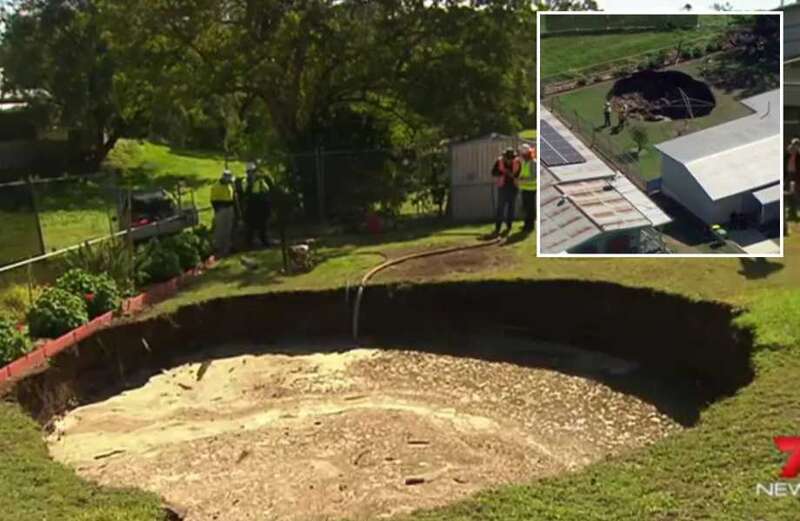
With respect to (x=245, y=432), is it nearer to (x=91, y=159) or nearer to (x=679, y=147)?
(x=679, y=147)

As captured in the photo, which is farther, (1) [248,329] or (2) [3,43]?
(2) [3,43]

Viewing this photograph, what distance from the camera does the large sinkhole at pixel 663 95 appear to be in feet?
21.1

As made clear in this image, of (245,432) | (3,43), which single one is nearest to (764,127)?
(245,432)

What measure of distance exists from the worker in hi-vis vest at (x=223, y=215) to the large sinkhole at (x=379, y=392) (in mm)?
3427

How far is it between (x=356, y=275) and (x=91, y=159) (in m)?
23.3

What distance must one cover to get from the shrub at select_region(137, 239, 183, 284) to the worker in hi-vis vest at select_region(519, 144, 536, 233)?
6.24 meters

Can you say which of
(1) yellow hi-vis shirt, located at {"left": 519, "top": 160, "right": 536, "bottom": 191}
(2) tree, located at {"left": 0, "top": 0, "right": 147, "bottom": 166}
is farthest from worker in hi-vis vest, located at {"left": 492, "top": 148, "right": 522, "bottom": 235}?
(2) tree, located at {"left": 0, "top": 0, "right": 147, "bottom": 166}

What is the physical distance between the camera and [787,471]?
559 cm

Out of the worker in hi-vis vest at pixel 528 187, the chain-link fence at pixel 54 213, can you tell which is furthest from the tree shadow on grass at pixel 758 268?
the chain-link fence at pixel 54 213

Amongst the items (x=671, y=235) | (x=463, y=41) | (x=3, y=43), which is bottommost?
(x=671, y=235)

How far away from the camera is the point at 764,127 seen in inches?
255

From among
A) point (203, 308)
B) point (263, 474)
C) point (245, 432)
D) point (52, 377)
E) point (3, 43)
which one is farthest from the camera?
point (3, 43)

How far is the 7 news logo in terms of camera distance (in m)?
5.26

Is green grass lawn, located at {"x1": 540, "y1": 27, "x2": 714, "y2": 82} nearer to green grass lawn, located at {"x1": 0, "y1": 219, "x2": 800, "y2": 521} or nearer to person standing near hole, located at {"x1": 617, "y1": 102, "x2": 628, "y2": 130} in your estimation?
person standing near hole, located at {"x1": 617, "y1": 102, "x2": 628, "y2": 130}
